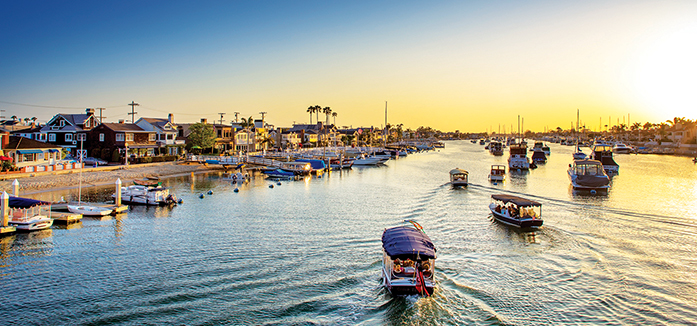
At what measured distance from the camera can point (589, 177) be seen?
5525 centimetres

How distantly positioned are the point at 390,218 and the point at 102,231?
2488 cm

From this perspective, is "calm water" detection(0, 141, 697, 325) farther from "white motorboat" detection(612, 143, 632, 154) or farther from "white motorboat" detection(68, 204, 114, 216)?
"white motorboat" detection(612, 143, 632, 154)

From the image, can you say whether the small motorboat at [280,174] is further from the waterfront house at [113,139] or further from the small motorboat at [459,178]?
the small motorboat at [459,178]

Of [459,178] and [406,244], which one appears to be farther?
[459,178]

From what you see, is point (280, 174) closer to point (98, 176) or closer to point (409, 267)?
point (98, 176)

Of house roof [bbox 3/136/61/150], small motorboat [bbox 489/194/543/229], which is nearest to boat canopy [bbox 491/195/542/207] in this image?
small motorboat [bbox 489/194/543/229]

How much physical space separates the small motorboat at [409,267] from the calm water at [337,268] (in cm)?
60

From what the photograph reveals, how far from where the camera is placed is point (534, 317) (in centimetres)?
1817

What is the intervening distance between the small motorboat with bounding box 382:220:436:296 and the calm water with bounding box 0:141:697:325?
0.60 metres

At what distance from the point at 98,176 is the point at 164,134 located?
30915 mm

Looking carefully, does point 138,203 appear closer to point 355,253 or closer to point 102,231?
point 102,231

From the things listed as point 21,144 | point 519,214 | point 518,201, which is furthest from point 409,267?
point 21,144

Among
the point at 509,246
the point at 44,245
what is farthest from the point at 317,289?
the point at 44,245

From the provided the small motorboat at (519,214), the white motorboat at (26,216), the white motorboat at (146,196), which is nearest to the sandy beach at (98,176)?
the white motorboat at (146,196)
